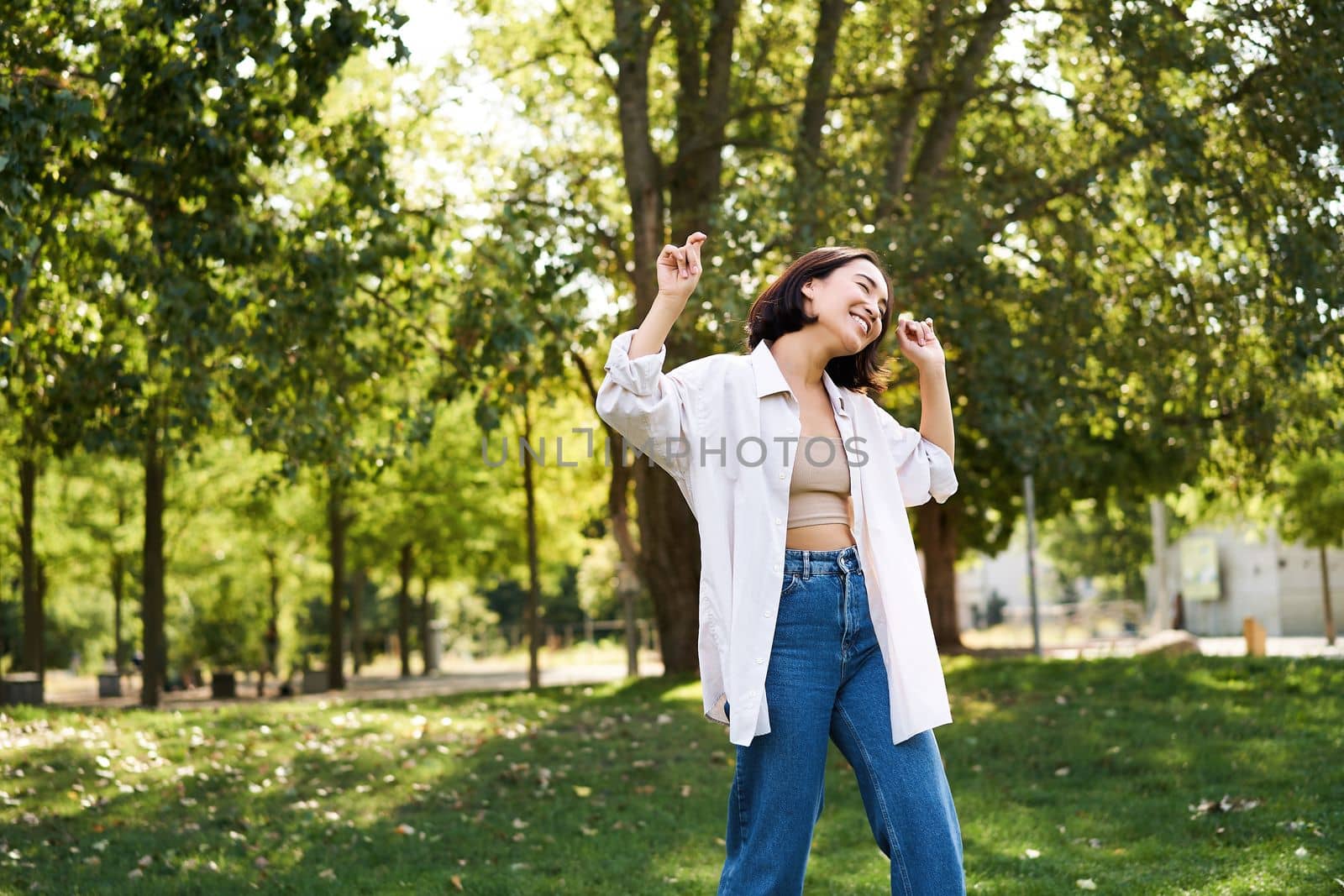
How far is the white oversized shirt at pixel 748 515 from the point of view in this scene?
303 centimetres

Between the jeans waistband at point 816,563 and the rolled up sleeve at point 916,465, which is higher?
the rolled up sleeve at point 916,465

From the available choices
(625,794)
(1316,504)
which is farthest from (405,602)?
(625,794)

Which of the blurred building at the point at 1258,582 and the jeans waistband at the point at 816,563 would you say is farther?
the blurred building at the point at 1258,582

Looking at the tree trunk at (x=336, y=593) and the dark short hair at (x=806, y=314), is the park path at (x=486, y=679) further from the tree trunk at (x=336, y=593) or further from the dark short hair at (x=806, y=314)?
the dark short hair at (x=806, y=314)

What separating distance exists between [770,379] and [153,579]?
1758 centimetres

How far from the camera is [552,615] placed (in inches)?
2608

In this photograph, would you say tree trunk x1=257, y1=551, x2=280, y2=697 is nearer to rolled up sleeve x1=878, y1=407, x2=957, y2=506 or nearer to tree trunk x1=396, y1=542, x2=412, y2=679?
tree trunk x1=396, y1=542, x2=412, y2=679

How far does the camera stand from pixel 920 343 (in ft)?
11.6

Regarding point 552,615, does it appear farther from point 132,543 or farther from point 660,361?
point 660,361

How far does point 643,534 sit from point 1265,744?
27.2 feet

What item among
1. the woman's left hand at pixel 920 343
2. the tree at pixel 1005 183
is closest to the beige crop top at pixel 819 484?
the woman's left hand at pixel 920 343

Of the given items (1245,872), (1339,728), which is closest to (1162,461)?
(1339,728)

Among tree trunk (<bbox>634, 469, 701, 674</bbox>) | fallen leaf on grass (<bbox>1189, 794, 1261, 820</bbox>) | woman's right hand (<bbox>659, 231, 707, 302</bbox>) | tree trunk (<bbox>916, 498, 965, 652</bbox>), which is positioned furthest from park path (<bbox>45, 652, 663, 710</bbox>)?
woman's right hand (<bbox>659, 231, 707, 302</bbox>)

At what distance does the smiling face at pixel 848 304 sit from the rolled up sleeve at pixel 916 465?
0.25 meters
